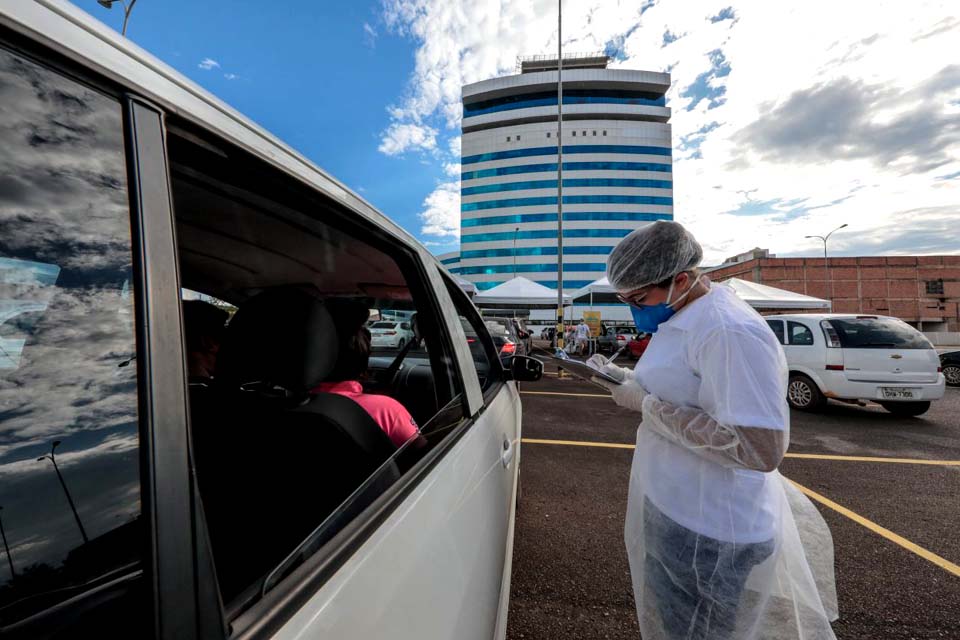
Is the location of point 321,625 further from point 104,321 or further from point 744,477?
point 744,477

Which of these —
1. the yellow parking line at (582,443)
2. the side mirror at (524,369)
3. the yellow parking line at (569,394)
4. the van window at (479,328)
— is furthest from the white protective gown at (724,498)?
the yellow parking line at (569,394)

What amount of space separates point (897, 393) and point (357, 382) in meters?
8.06

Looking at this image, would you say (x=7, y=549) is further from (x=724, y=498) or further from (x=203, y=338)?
(x=203, y=338)

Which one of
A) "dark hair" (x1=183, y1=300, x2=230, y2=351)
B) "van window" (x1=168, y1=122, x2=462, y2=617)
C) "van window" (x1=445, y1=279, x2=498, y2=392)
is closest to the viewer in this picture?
"van window" (x1=168, y1=122, x2=462, y2=617)

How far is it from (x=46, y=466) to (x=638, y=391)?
→ 161 cm

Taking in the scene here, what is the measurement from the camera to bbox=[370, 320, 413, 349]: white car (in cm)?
310

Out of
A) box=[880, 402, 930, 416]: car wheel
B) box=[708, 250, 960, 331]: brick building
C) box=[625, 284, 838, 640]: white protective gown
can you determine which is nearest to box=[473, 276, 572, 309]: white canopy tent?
box=[880, 402, 930, 416]: car wheel

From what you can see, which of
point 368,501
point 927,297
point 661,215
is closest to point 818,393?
point 368,501

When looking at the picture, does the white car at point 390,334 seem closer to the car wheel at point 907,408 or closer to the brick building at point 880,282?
the car wheel at point 907,408

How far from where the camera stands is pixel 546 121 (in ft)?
222

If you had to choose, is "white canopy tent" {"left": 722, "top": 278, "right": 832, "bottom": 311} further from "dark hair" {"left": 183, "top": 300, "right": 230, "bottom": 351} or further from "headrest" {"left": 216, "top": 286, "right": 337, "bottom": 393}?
"headrest" {"left": 216, "top": 286, "right": 337, "bottom": 393}

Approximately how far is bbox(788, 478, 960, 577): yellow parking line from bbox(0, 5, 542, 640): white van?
131 inches

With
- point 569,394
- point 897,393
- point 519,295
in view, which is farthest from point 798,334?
point 519,295

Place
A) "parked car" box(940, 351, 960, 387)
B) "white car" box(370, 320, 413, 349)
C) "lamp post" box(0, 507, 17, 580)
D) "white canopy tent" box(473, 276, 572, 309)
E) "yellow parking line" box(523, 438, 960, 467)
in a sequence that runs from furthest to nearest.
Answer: "white canopy tent" box(473, 276, 572, 309) < "parked car" box(940, 351, 960, 387) < "yellow parking line" box(523, 438, 960, 467) < "white car" box(370, 320, 413, 349) < "lamp post" box(0, 507, 17, 580)
